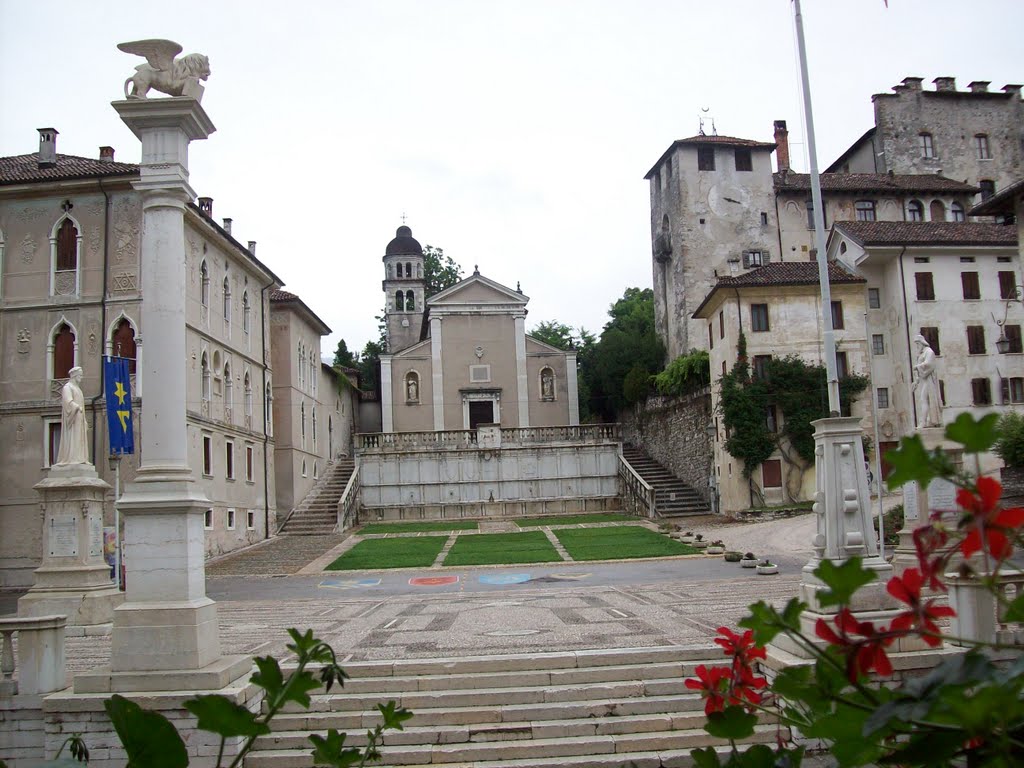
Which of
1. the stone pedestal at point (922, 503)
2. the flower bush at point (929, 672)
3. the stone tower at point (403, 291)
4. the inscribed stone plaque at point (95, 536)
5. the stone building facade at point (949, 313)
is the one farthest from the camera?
the stone tower at point (403, 291)

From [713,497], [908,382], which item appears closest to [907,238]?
[908,382]

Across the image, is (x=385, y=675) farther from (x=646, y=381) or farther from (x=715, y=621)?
(x=646, y=381)

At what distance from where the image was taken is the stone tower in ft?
237

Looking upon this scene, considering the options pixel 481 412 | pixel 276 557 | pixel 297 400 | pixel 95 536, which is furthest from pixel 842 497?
pixel 481 412

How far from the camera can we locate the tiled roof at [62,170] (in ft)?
93.1

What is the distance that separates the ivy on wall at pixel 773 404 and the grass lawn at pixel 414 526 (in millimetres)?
11514

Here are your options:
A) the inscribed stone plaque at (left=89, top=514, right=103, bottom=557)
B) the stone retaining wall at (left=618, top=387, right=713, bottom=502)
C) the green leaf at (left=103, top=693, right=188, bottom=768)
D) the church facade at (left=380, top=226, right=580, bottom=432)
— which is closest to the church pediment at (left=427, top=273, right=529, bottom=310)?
Result: the church facade at (left=380, top=226, right=580, bottom=432)

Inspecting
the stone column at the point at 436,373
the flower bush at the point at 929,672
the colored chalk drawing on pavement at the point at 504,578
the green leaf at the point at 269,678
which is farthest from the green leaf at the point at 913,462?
the stone column at the point at 436,373

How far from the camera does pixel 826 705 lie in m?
1.50

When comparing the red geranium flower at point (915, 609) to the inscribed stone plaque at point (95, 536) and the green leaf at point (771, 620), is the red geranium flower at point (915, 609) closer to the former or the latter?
the green leaf at point (771, 620)

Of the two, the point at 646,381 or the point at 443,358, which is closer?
the point at 646,381

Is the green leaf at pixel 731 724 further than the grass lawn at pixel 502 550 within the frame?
No

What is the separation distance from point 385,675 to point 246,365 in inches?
1137

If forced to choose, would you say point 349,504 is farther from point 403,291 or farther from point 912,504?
point 403,291
